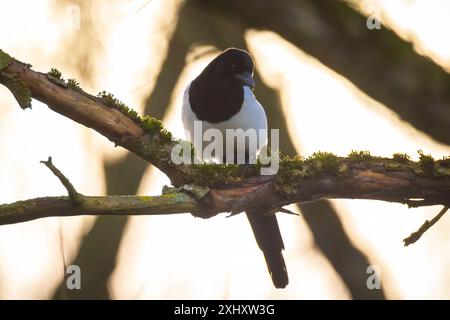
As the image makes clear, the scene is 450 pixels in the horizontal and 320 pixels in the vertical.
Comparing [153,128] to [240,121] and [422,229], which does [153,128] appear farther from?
[240,121]

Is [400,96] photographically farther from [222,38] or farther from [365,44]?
[222,38]

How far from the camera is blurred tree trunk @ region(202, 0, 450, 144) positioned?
198cm

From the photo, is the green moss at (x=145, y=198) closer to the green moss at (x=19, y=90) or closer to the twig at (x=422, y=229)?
the green moss at (x=19, y=90)

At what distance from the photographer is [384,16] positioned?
8.09ft

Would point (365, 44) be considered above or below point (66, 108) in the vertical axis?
below

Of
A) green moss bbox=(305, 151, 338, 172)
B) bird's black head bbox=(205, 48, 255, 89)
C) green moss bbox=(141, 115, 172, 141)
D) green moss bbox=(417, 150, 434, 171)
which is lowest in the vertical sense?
green moss bbox=(417, 150, 434, 171)

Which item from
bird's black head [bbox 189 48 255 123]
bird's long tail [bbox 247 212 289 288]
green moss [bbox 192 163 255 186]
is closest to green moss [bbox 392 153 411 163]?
green moss [bbox 192 163 255 186]

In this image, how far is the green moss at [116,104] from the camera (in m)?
2.91

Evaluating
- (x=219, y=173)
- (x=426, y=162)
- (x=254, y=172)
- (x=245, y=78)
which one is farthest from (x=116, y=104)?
(x=245, y=78)

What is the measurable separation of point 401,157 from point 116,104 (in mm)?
1078

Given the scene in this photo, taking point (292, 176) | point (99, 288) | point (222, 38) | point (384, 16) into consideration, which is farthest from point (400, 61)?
point (99, 288)

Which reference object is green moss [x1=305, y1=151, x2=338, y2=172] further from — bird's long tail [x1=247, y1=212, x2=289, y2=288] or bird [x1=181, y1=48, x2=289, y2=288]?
bird [x1=181, y1=48, x2=289, y2=288]

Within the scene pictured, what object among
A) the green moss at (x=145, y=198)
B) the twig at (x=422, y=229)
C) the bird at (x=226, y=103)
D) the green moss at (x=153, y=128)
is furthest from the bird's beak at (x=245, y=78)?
the green moss at (x=145, y=198)

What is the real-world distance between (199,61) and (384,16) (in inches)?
109
